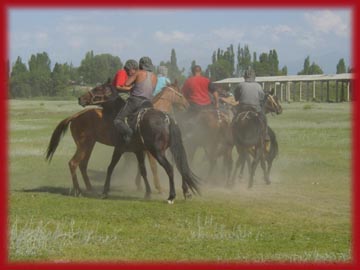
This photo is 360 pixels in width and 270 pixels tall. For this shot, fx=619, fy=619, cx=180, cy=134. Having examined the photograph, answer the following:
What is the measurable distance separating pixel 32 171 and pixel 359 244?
13.3 m

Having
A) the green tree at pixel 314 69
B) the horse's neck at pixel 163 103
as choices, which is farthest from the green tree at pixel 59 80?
the horse's neck at pixel 163 103

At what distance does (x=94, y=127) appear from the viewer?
1412 cm

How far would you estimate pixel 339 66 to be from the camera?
307 ft

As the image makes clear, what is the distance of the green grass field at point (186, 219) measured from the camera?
8711 mm

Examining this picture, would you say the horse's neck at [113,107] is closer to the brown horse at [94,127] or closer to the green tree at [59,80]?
the brown horse at [94,127]

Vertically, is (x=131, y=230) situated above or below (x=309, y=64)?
below

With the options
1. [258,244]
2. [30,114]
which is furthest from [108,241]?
[30,114]

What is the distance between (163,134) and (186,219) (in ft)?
7.43

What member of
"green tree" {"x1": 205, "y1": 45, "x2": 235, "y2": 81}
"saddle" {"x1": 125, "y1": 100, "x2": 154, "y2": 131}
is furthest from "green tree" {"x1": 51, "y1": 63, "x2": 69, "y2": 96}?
"saddle" {"x1": 125, "y1": 100, "x2": 154, "y2": 131}

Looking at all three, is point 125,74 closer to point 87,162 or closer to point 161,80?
point 161,80

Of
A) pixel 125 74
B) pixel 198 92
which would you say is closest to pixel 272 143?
pixel 198 92

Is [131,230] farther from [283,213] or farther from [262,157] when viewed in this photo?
[262,157]

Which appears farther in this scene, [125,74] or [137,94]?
[125,74]

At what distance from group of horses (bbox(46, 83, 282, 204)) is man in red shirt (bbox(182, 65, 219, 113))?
24 centimetres
